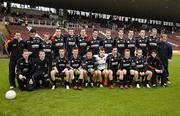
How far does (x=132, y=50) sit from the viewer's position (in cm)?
1212

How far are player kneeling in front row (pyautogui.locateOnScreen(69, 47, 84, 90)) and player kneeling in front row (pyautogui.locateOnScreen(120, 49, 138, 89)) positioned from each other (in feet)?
4.79

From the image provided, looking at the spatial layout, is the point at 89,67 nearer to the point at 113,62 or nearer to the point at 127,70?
the point at 113,62

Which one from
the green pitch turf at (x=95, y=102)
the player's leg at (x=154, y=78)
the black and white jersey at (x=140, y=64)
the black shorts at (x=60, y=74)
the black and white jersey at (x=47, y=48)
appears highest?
the black and white jersey at (x=47, y=48)

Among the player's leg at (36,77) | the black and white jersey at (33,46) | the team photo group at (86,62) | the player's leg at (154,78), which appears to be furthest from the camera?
the player's leg at (154,78)

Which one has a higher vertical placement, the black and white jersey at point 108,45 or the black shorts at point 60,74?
the black and white jersey at point 108,45

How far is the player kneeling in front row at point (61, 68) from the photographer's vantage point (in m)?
10.5

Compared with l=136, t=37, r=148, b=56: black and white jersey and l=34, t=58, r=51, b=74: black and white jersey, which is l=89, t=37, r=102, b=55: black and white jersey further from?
l=34, t=58, r=51, b=74: black and white jersey

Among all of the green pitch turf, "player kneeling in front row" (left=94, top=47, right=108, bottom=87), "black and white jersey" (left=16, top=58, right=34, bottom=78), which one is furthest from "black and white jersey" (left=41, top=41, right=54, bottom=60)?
"player kneeling in front row" (left=94, top=47, right=108, bottom=87)

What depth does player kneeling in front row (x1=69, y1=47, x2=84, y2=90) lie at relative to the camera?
10.6 m

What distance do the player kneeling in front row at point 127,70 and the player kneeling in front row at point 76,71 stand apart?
1460mm

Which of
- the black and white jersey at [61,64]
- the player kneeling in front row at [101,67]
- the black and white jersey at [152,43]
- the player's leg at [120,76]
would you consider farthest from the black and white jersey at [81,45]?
the black and white jersey at [152,43]

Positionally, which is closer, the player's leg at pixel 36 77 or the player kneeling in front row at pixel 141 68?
the player's leg at pixel 36 77

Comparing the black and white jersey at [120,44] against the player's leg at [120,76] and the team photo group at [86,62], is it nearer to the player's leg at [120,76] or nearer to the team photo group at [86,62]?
the team photo group at [86,62]

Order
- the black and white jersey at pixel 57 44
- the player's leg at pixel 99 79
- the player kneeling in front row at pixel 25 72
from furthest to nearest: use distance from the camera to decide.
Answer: the black and white jersey at pixel 57 44, the player's leg at pixel 99 79, the player kneeling in front row at pixel 25 72
